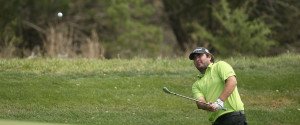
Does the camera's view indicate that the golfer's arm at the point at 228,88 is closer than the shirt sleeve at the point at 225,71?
Yes

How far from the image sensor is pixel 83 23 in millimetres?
34906

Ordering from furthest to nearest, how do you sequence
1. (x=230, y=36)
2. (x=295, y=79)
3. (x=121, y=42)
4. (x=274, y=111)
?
(x=121, y=42)
(x=230, y=36)
(x=295, y=79)
(x=274, y=111)

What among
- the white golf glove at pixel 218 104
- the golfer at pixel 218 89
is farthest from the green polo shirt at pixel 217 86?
the white golf glove at pixel 218 104

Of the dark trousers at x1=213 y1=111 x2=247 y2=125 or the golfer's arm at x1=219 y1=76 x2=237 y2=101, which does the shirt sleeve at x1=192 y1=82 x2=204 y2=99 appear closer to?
the dark trousers at x1=213 y1=111 x2=247 y2=125

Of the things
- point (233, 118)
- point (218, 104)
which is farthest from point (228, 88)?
point (233, 118)

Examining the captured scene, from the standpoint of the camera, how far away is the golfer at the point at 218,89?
8.72 metres

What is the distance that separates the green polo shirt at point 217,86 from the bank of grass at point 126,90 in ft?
15.1

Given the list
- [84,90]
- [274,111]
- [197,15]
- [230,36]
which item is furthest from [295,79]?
[197,15]

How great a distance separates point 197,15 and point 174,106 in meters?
19.6

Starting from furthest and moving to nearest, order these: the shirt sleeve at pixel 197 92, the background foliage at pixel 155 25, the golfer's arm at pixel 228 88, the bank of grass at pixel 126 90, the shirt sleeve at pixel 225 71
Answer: the background foliage at pixel 155 25, the bank of grass at pixel 126 90, the shirt sleeve at pixel 197 92, the shirt sleeve at pixel 225 71, the golfer's arm at pixel 228 88

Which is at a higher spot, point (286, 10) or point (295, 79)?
point (286, 10)

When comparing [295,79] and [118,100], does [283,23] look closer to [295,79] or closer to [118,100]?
[295,79]

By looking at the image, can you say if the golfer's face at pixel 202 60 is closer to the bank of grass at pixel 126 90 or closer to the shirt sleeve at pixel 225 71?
the shirt sleeve at pixel 225 71

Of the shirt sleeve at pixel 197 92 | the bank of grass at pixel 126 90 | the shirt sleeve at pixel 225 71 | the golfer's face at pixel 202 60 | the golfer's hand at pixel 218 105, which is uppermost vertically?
the golfer's face at pixel 202 60
